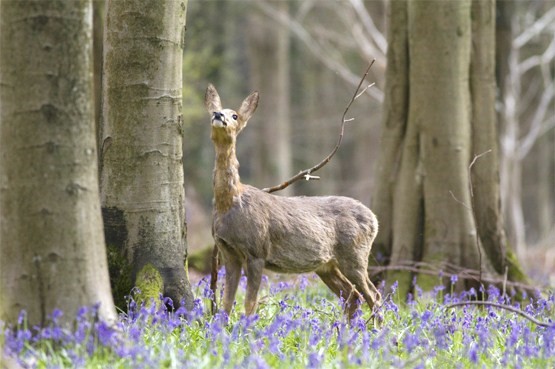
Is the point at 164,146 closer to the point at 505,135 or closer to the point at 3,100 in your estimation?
the point at 3,100

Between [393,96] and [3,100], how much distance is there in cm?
577

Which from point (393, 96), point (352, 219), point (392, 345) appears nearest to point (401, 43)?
point (393, 96)

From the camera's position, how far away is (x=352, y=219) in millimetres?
7379

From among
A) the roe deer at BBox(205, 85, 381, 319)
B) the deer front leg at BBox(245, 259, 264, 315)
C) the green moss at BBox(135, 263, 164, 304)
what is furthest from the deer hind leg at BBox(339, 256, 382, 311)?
the green moss at BBox(135, 263, 164, 304)

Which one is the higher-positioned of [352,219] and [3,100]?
[3,100]

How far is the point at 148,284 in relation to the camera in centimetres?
637

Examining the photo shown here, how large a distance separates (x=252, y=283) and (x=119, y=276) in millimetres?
983

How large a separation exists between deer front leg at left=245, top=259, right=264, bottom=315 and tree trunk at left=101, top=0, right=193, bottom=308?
0.44 metres

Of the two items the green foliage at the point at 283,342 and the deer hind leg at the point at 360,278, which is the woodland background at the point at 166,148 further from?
the deer hind leg at the point at 360,278

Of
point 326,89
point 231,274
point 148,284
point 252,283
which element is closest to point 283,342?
point 252,283

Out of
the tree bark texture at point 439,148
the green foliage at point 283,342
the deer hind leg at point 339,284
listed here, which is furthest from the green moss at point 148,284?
the tree bark texture at point 439,148

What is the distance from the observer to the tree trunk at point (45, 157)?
4789mm

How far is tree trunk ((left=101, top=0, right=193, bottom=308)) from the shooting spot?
6418mm

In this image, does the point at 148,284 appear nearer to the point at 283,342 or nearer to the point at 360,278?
the point at 283,342
